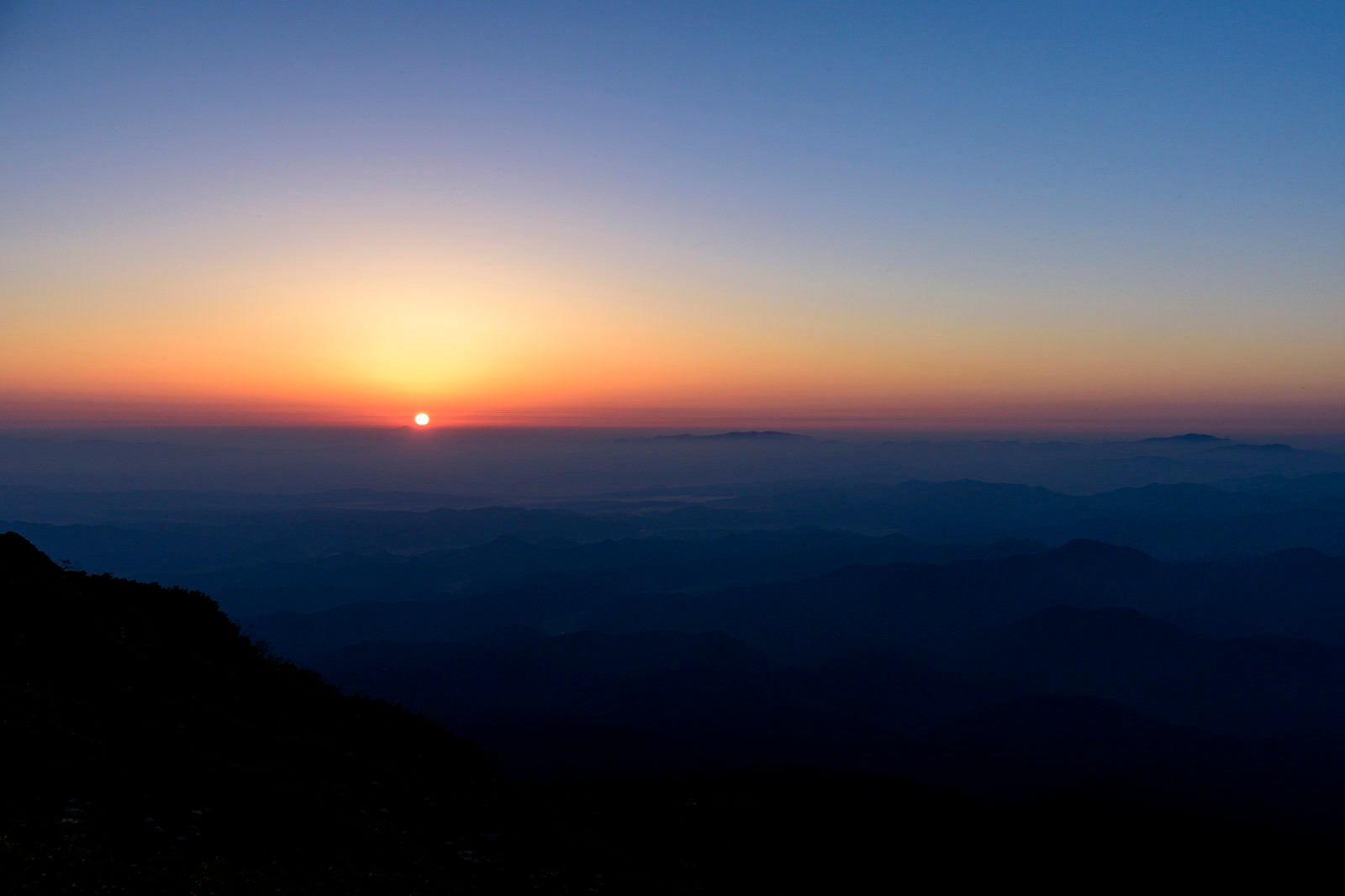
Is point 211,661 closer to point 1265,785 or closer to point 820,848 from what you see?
point 820,848

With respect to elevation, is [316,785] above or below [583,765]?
above

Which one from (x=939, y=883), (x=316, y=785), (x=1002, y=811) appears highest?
(x=316, y=785)

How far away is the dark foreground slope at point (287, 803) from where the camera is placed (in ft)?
59.2

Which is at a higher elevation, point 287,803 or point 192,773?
point 192,773

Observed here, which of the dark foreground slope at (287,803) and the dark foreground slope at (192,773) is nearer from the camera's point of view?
the dark foreground slope at (192,773)

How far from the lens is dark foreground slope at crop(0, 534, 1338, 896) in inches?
710

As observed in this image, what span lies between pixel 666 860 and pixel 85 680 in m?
24.3

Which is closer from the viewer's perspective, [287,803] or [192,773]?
[287,803]

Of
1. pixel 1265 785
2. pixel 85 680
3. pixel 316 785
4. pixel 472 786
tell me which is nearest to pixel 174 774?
pixel 316 785

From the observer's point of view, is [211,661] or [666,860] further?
[211,661]

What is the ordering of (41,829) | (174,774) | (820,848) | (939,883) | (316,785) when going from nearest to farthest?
1. (41,829)
2. (174,774)
3. (316,785)
4. (820,848)
5. (939,883)

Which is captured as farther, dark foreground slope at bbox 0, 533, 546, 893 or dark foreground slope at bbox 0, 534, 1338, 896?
dark foreground slope at bbox 0, 534, 1338, 896

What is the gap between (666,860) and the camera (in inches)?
1270

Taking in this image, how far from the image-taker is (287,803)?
21.7 m
